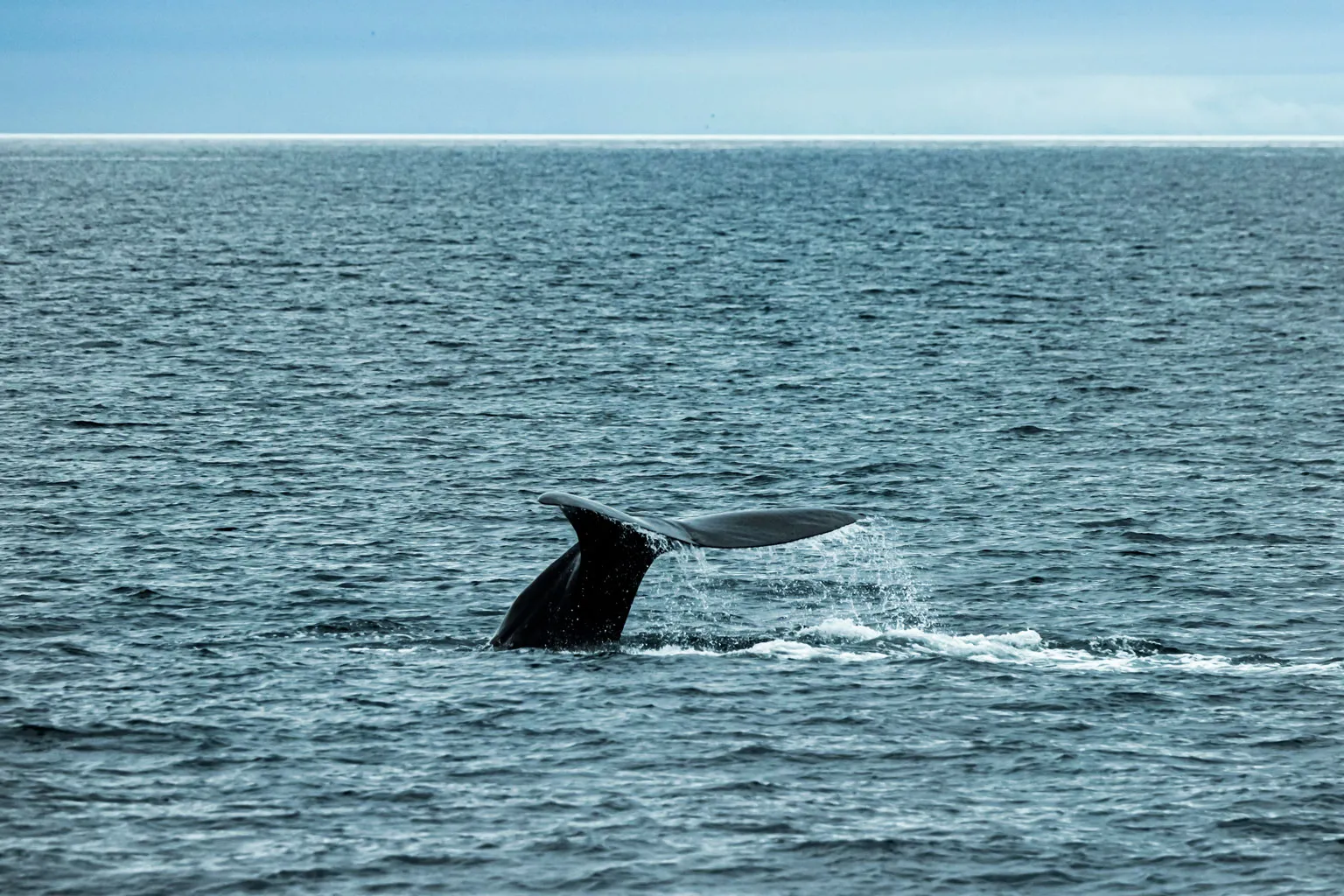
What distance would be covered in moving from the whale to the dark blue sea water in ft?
1.40

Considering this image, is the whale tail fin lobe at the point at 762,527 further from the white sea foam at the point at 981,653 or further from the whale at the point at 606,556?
the white sea foam at the point at 981,653

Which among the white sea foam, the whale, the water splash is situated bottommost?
the water splash

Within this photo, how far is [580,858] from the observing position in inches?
597

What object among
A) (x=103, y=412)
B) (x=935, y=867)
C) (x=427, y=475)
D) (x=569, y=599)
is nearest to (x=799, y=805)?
(x=935, y=867)

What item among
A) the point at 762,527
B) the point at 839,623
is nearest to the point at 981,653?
the point at 839,623

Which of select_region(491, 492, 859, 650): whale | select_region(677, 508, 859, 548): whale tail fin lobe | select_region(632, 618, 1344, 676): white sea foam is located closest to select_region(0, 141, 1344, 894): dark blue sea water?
select_region(632, 618, 1344, 676): white sea foam

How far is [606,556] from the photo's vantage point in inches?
740

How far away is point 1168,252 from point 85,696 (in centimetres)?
7291

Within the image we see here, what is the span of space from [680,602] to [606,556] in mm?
5840

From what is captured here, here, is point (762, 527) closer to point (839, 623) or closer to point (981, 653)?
point (981, 653)

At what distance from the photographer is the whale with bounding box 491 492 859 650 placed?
16.8 meters

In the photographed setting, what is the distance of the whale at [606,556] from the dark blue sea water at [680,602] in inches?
16.8

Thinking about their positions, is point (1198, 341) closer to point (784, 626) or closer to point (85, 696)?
point (784, 626)

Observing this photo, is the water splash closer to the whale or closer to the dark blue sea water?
the dark blue sea water
